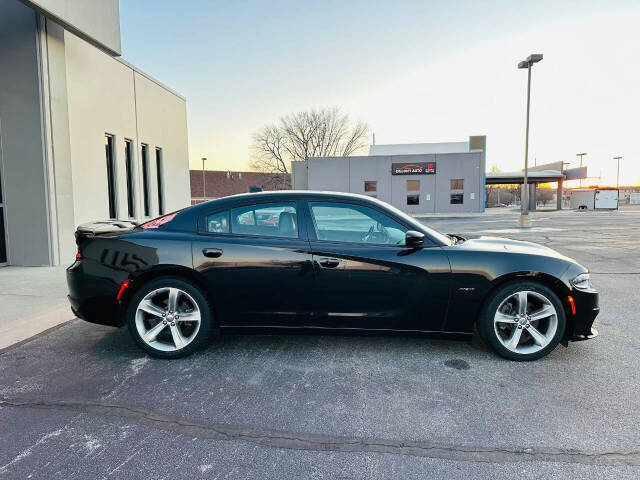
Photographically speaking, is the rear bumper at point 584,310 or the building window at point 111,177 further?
the building window at point 111,177

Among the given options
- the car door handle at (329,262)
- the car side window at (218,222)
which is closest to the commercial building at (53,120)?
the car side window at (218,222)

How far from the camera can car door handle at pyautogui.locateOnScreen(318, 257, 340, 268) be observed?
3627mm

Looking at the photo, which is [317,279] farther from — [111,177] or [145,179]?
[145,179]

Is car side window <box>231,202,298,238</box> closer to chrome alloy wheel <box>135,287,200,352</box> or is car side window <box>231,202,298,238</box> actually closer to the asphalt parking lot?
chrome alloy wheel <box>135,287,200,352</box>

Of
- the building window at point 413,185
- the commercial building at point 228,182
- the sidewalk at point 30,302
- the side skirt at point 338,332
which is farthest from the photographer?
the commercial building at point 228,182

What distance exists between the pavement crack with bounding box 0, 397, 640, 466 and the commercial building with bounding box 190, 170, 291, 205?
5639 cm

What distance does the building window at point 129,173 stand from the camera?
12359 mm

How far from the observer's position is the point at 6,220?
8.77 meters

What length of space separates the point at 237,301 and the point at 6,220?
7.90m

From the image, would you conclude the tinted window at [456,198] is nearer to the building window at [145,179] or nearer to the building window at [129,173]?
the building window at [145,179]

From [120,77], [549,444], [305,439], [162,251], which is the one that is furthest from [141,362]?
[120,77]

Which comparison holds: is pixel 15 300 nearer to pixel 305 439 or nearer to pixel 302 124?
pixel 305 439

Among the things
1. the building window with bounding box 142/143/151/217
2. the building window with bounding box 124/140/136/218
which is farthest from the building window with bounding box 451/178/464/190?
the building window with bounding box 124/140/136/218

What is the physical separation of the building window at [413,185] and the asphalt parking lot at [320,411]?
1414 inches
